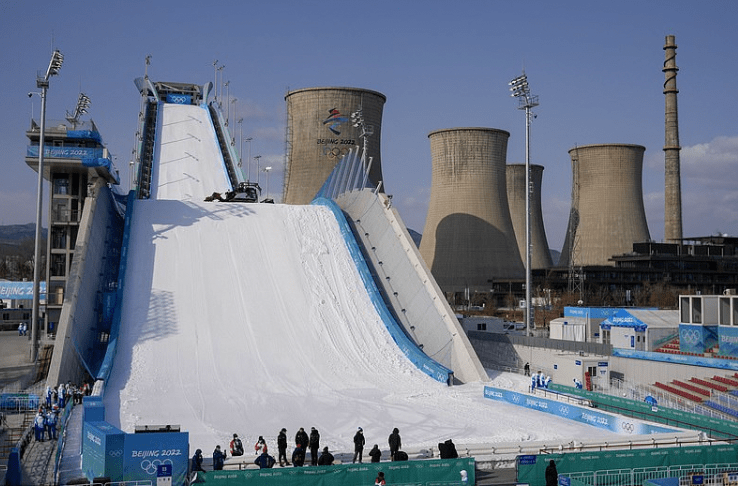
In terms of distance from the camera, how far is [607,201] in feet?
183

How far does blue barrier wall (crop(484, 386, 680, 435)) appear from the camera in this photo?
16.6 m

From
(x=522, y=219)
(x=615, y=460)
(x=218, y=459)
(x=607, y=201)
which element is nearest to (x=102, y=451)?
(x=218, y=459)

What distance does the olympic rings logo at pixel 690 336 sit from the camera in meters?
25.6

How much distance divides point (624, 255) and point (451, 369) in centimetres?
3919

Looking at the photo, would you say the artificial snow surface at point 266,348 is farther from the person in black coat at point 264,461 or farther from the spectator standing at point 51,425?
the person in black coat at point 264,461

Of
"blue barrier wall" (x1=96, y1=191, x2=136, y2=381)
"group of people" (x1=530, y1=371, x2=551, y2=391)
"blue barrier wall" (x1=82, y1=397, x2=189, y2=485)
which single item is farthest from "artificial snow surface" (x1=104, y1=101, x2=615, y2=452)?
"blue barrier wall" (x1=82, y1=397, x2=189, y2=485)

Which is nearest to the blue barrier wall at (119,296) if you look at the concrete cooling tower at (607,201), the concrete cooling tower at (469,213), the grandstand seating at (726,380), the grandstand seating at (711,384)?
the grandstand seating at (711,384)

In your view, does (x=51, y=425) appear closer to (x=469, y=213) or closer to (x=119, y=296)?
(x=119, y=296)

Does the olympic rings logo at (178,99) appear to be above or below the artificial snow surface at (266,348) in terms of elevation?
above

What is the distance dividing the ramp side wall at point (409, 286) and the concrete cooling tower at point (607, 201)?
27266 millimetres

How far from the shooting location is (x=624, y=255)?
59906mm

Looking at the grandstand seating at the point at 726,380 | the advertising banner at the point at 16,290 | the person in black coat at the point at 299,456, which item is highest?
the advertising banner at the point at 16,290

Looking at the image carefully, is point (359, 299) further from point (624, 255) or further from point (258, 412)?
point (624, 255)

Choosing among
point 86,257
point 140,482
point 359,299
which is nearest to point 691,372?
point 359,299
